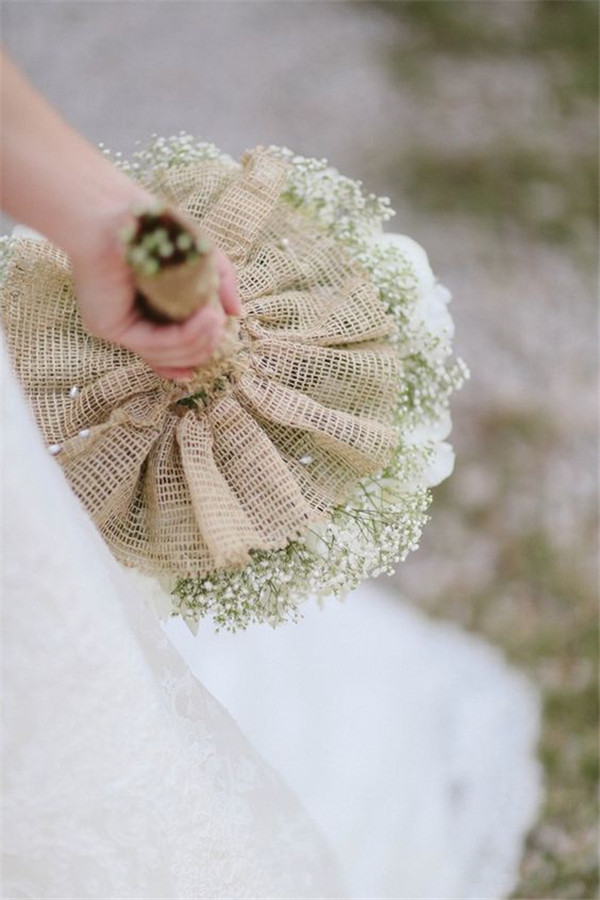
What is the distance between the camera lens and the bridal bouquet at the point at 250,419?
2.71 ft

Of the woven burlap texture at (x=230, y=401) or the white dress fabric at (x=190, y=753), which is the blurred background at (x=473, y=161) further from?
the woven burlap texture at (x=230, y=401)

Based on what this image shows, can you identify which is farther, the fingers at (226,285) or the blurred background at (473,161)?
the blurred background at (473,161)

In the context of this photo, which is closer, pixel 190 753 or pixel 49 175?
pixel 49 175

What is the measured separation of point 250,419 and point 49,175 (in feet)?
1.01

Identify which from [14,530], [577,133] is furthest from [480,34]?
[14,530]

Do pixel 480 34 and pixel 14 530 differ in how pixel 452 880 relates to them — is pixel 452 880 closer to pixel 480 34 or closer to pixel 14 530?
pixel 14 530

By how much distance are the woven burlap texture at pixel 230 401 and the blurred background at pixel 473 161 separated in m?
1.20

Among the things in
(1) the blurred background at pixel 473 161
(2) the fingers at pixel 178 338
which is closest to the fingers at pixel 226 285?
(2) the fingers at pixel 178 338

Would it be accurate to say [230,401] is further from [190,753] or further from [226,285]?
[190,753]

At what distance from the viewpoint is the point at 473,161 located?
2762mm

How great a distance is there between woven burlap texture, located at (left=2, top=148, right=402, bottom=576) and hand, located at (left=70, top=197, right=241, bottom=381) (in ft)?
0.55

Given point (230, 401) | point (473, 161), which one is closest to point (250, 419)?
point (230, 401)

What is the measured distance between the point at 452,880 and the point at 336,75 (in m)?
2.33

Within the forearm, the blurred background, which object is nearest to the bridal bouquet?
the forearm
